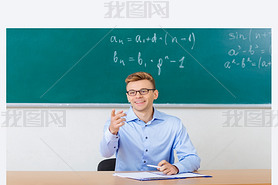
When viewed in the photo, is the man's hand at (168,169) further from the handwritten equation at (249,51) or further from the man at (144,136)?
the handwritten equation at (249,51)

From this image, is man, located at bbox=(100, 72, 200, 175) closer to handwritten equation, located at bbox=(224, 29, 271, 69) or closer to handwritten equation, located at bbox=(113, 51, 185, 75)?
handwritten equation, located at bbox=(113, 51, 185, 75)

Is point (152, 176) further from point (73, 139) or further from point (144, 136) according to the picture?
point (73, 139)

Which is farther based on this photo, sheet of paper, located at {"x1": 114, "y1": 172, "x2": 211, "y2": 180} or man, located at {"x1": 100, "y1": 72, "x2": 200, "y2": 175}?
man, located at {"x1": 100, "y1": 72, "x2": 200, "y2": 175}

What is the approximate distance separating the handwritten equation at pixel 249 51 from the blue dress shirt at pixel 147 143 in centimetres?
108

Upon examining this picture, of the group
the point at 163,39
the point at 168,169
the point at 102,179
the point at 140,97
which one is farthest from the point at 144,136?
the point at 163,39

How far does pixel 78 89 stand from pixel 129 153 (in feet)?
3.27

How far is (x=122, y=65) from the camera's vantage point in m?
2.79

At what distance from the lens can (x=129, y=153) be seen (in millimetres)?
1968

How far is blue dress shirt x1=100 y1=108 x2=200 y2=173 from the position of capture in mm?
1941

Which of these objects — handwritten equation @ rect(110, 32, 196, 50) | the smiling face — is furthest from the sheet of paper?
handwritten equation @ rect(110, 32, 196, 50)

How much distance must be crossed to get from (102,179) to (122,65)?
57.4 inches

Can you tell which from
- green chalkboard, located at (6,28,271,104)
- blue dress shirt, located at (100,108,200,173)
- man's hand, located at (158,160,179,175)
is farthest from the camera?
green chalkboard, located at (6,28,271,104)
